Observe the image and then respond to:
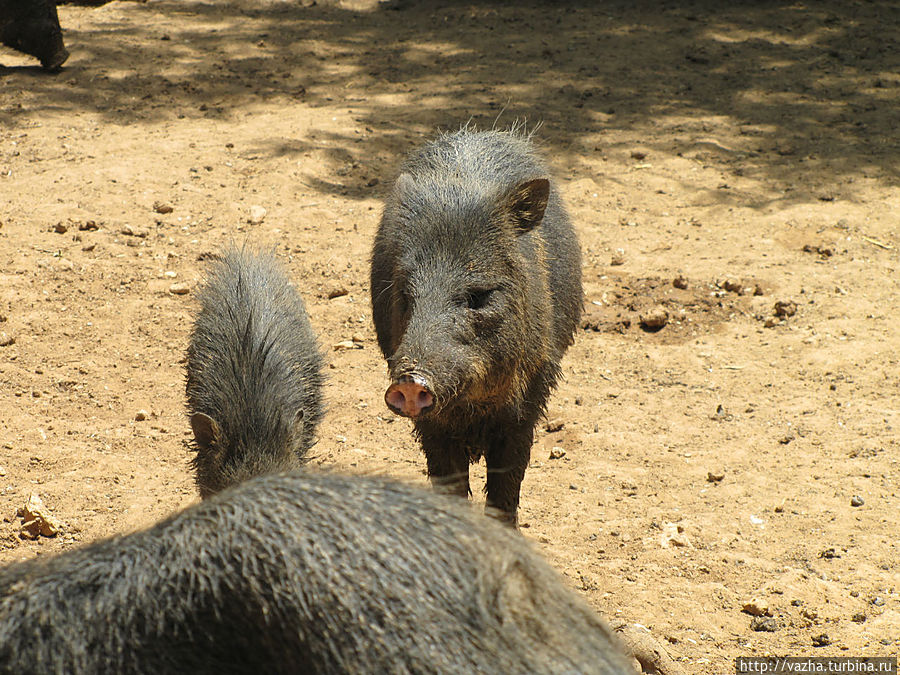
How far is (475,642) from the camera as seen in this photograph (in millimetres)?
1160

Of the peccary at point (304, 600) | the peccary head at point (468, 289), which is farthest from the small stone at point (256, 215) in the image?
the peccary at point (304, 600)

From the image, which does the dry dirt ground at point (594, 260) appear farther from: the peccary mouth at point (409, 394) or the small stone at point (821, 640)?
the peccary mouth at point (409, 394)

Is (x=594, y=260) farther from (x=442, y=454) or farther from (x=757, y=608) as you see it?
(x=757, y=608)

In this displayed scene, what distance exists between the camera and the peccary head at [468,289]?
275 centimetres

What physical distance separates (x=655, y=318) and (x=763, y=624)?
2.17 m

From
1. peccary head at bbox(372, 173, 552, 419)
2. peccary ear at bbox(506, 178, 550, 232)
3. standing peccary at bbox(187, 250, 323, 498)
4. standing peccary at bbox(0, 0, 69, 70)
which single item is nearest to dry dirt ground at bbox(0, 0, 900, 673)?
standing peccary at bbox(0, 0, 69, 70)

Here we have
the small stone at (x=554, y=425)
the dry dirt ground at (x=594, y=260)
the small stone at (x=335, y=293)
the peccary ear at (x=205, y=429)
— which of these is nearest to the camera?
the peccary ear at (x=205, y=429)

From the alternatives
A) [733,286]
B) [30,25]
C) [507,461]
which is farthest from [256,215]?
[30,25]

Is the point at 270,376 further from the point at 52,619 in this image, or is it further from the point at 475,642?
the point at 475,642

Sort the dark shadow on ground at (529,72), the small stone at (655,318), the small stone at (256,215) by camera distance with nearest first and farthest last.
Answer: the small stone at (655,318)
the small stone at (256,215)
the dark shadow on ground at (529,72)

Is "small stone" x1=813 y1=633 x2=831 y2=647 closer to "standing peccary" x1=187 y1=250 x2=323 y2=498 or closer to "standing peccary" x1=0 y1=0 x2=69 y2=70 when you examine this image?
"standing peccary" x1=187 y1=250 x2=323 y2=498

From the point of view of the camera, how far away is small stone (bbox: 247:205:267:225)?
18.2ft

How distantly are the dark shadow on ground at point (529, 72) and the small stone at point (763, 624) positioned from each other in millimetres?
3952

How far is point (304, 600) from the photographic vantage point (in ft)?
3.85
